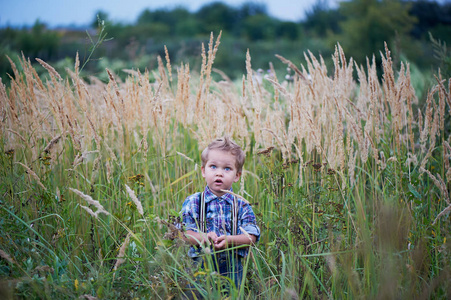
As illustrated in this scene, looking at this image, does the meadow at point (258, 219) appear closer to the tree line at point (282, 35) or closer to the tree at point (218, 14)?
the tree line at point (282, 35)

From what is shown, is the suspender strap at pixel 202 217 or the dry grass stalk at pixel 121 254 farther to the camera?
the suspender strap at pixel 202 217

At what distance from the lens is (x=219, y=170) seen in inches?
78.2

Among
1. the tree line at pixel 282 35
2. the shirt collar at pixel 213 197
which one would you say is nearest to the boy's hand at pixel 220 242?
the shirt collar at pixel 213 197

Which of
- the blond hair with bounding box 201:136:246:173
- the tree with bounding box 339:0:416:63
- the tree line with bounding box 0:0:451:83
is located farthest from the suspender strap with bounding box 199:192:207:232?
the tree with bounding box 339:0:416:63

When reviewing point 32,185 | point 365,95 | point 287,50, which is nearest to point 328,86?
point 365,95

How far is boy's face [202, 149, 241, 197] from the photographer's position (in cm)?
197

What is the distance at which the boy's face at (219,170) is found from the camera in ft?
6.48

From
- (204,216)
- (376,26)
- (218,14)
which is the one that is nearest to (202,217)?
(204,216)

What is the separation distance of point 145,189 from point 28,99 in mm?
1054

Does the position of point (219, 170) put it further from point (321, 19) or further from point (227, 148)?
point (321, 19)

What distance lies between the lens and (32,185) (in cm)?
234

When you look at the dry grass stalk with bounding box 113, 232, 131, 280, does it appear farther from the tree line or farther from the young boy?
the tree line

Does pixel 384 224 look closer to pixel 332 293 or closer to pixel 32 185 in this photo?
pixel 332 293

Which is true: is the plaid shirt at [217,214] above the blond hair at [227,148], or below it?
below
